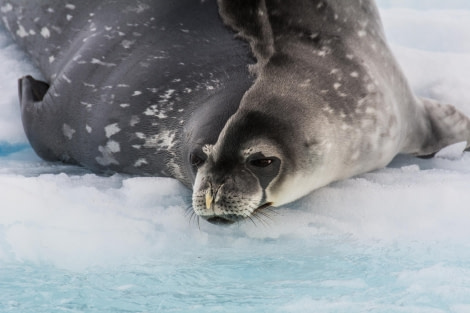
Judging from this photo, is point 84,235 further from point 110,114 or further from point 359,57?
point 359,57

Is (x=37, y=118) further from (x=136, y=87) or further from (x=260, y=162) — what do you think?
(x=260, y=162)

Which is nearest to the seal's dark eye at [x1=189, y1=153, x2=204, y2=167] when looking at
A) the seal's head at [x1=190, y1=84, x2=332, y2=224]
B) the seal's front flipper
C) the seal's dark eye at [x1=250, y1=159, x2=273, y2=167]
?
the seal's head at [x1=190, y1=84, x2=332, y2=224]

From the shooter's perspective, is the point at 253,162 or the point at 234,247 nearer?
the point at 253,162

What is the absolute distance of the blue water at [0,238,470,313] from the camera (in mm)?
2334

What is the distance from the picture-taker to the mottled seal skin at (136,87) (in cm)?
299

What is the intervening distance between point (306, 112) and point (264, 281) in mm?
625

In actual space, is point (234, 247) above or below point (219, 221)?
below

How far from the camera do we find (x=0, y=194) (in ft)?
9.80

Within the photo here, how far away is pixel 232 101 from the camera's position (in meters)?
2.80

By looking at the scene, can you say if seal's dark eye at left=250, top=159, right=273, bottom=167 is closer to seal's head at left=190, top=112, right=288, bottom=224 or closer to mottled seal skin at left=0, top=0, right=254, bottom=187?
seal's head at left=190, top=112, right=288, bottom=224

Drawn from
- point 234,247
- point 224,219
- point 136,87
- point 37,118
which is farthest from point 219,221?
point 37,118

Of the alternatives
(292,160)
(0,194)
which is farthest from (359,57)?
(0,194)

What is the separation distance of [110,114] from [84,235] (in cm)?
63

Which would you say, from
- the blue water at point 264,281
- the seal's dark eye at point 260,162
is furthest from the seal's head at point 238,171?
the blue water at point 264,281
